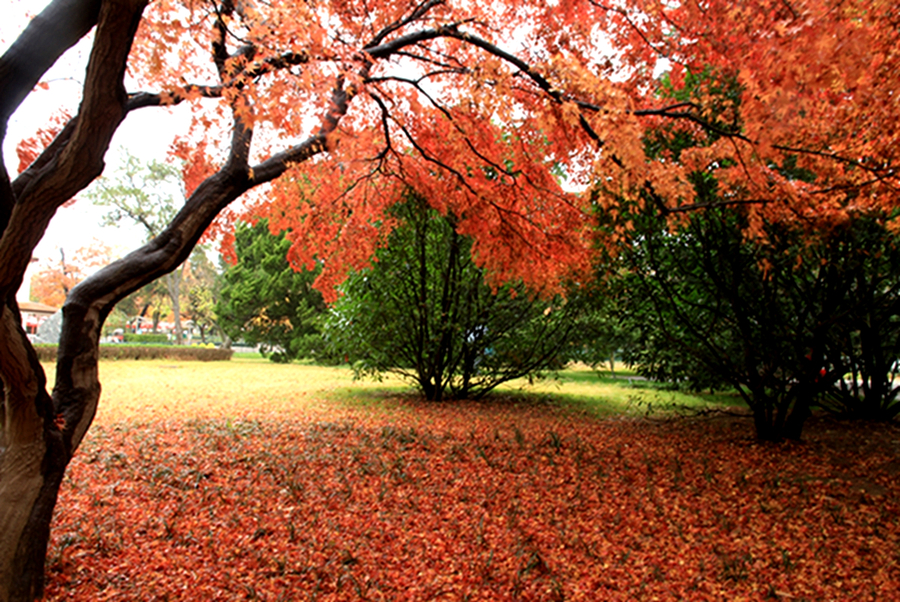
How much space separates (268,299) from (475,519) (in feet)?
70.6

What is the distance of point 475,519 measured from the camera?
12.6 feet

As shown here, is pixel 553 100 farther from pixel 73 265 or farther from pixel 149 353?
pixel 73 265

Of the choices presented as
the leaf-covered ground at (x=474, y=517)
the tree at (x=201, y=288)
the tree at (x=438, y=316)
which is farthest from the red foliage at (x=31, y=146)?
the tree at (x=201, y=288)

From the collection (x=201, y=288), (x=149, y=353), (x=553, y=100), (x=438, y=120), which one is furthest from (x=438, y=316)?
(x=201, y=288)

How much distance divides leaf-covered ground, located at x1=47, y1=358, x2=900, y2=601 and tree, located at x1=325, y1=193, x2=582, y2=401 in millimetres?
2918

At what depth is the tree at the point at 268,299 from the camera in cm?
2309

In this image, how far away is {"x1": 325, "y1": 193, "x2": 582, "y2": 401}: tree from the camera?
8.95 metres

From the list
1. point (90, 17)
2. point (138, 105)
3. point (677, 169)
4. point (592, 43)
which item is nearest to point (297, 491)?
point (138, 105)

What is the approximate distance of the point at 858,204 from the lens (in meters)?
4.33

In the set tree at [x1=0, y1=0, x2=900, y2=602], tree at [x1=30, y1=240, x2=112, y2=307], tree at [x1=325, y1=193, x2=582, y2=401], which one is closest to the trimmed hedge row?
tree at [x1=30, y1=240, x2=112, y2=307]

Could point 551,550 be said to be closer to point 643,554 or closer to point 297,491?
point 643,554

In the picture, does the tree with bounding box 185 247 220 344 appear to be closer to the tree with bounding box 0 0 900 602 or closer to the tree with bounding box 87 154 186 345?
the tree with bounding box 87 154 186 345

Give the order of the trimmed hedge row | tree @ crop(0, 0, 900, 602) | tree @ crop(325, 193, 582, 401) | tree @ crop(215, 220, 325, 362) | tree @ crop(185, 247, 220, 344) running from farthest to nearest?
1. tree @ crop(185, 247, 220, 344)
2. tree @ crop(215, 220, 325, 362)
3. the trimmed hedge row
4. tree @ crop(325, 193, 582, 401)
5. tree @ crop(0, 0, 900, 602)

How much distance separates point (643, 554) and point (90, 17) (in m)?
4.42
